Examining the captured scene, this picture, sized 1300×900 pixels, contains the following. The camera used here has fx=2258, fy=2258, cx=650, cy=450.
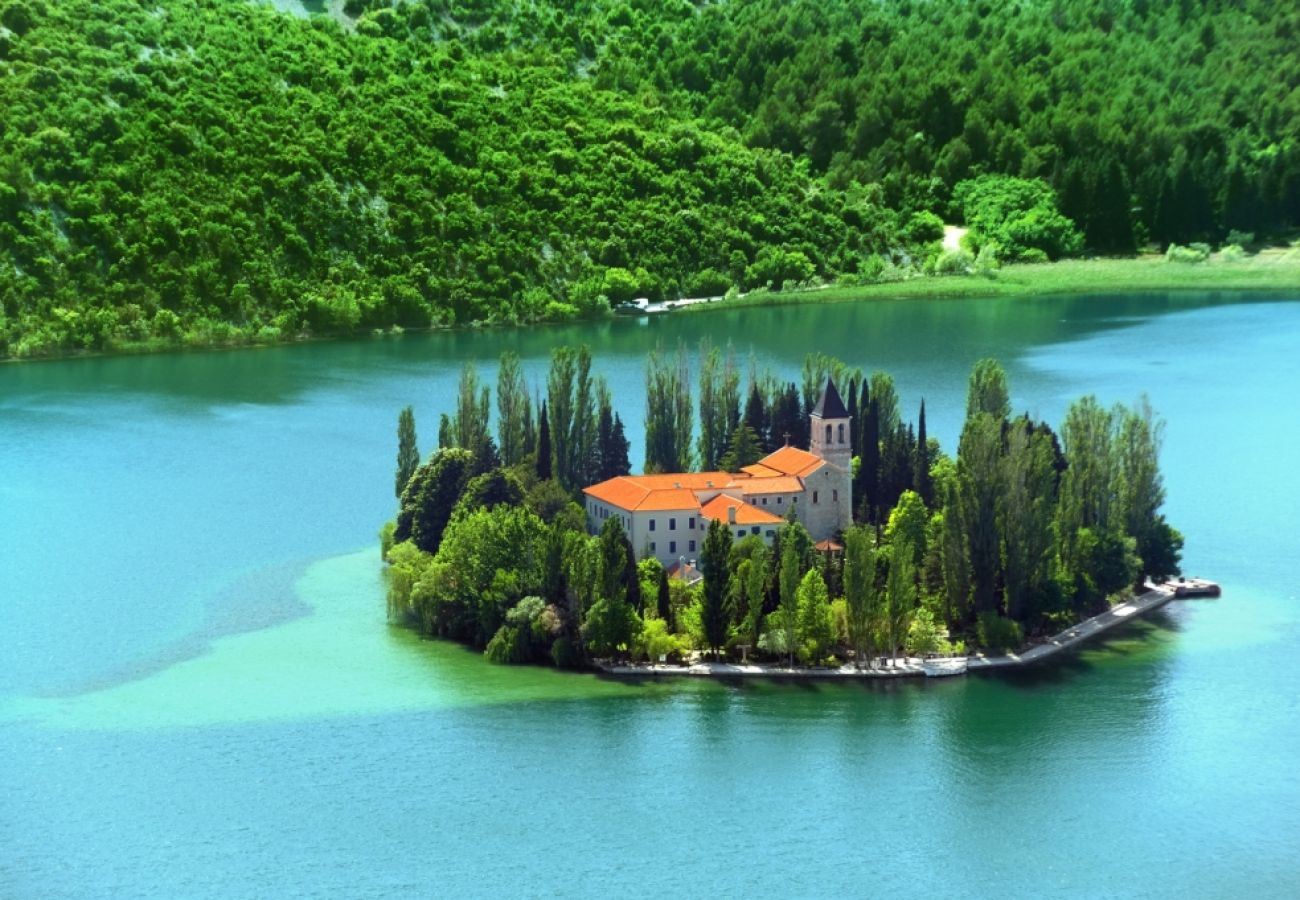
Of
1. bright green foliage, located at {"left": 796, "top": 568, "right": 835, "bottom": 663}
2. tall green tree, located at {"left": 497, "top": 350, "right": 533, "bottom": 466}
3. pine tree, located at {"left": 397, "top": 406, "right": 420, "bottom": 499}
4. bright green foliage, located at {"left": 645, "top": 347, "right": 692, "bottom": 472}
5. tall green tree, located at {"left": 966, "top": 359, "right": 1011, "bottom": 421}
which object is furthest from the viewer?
bright green foliage, located at {"left": 645, "top": 347, "right": 692, "bottom": 472}

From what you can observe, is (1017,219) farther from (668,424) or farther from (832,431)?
(832,431)

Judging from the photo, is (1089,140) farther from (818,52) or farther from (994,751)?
(994,751)

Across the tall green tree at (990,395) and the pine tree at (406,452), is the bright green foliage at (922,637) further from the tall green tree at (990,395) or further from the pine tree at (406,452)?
the pine tree at (406,452)

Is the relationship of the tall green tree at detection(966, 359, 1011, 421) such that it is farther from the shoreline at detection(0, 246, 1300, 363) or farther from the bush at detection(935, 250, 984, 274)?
the bush at detection(935, 250, 984, 274)

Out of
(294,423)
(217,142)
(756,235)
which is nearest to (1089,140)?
(756,235)

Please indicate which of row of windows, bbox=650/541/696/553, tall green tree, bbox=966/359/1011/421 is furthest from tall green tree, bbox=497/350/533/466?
tall green tree, bbox=966/359/1011/421

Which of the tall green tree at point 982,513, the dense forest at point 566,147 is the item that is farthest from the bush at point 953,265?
the tall green tree at point 982,513

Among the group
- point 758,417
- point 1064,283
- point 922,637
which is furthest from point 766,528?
point 1064,283
